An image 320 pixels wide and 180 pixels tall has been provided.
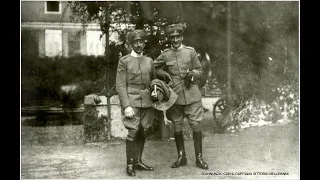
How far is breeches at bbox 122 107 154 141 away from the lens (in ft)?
16.4

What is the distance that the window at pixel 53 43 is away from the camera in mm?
5609

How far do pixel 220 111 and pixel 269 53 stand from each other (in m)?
1.32

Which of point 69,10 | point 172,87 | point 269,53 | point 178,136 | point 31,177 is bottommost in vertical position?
point 31,177

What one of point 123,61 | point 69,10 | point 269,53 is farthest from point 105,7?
point 269,53

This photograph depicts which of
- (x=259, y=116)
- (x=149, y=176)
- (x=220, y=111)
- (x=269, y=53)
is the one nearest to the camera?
(x=149, y=176)

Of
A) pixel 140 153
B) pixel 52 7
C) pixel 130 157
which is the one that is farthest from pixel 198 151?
pixel 52 7

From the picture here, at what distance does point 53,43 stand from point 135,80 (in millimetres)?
1316

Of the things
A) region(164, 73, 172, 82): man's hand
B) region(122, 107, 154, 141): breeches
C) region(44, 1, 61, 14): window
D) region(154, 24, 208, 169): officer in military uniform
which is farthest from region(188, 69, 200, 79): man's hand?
region(44, 1, 61, 14): window

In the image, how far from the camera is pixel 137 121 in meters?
5.03

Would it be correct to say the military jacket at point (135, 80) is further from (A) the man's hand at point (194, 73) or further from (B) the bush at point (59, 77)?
(B) the bush at point (59, 77)

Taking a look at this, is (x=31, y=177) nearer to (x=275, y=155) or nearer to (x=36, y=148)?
(x=36, y=148)

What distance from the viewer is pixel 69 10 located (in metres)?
5.65

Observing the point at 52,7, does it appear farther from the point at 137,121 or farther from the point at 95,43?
the point at 137,121

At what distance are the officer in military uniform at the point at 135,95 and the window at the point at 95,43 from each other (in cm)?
90
